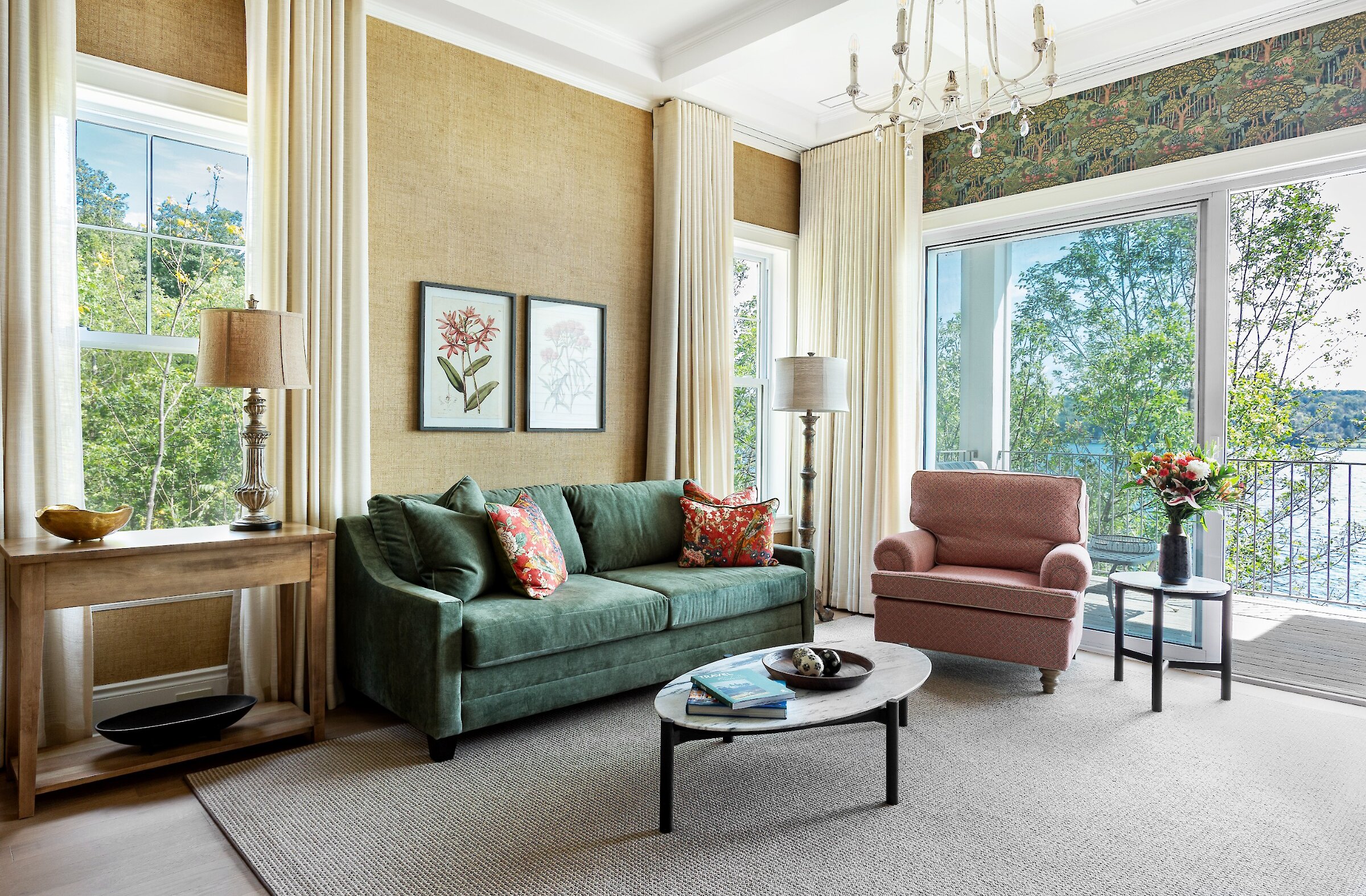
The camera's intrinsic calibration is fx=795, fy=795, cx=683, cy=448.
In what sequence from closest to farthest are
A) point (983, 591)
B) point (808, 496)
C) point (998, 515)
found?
point (983, 591) < point (998, 515) < point (808, 496)

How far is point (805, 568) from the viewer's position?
156 inches

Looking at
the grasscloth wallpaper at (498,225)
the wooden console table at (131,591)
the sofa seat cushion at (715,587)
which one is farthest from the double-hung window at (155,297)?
the sofa seat cushion at (715,587)

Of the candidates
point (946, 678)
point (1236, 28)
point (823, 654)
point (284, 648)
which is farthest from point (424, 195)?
point (1236, 28)

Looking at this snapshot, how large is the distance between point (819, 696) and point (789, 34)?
298 centimetres

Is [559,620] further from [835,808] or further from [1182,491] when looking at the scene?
[1182,491]

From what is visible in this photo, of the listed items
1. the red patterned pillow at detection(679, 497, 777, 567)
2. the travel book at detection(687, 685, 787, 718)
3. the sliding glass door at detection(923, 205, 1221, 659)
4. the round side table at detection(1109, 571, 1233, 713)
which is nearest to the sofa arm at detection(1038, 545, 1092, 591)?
the round side table at detection(1109, 571, 1233, 713)

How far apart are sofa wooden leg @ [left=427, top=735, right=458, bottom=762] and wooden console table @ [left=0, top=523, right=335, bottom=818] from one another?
0.47 meters

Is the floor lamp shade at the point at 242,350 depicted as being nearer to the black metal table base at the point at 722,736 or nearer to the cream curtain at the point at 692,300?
the black metal table base at the point at 722,736

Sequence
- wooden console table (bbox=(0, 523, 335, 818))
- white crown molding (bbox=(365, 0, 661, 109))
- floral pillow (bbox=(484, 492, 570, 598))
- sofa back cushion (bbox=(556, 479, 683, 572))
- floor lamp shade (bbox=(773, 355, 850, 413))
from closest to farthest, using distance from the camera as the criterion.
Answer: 1. wooden console table (bbox=(0, 523, 335, 818))
2. floral pillow (bbox=(484, 492, 570, 598))
3. white crown molding (bbox=(365, 0, 661, 109))
4. sofa back cushion (bbox=(556, 479, 683, 572))
5. floor lamp shade (bbox=(773, 355, 850, 413))

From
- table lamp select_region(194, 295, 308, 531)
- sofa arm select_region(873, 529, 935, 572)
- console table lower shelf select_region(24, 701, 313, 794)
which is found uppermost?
table lamp select_region(194, 295, 308, 531)

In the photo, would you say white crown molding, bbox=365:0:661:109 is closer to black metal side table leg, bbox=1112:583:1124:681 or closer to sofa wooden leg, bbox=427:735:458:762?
sofa wooden leg, bbox=427:735:458:762

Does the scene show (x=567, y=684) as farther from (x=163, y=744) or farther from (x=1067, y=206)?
(x=1067, y=206)

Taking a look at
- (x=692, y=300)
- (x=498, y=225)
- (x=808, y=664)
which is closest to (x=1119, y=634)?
(x=808, y=664)

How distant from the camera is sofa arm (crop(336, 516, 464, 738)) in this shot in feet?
8.74
